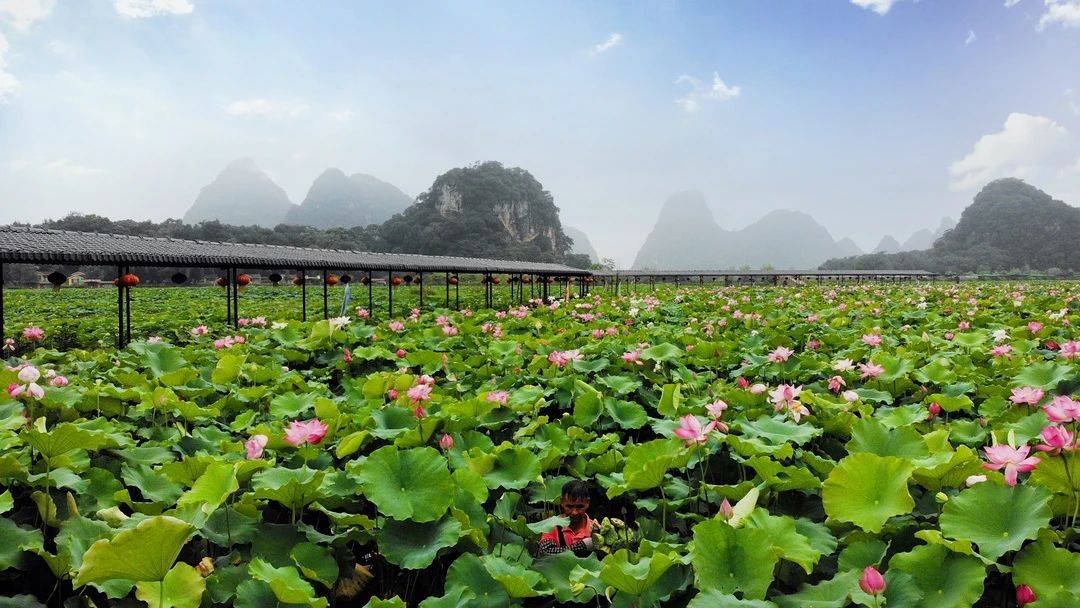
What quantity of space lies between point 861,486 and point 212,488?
5.14 ft

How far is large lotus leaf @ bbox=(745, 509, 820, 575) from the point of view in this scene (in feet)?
3.80

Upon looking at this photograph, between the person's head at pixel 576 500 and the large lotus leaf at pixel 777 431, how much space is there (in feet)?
1.92

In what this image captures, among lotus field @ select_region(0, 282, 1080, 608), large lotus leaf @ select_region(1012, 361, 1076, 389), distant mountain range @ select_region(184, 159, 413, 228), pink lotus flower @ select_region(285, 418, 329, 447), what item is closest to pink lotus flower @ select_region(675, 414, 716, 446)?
lotus field @ select_region(0, 282, 1080, 608)

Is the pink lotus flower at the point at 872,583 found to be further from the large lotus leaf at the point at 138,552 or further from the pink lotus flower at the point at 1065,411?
the large lotus leaf at the point at 138,552

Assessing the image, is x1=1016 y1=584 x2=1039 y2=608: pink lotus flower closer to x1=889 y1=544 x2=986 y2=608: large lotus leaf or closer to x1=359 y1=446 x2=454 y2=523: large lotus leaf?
x1=889 y1=544 x2=986 y2=608: large lotus leaf

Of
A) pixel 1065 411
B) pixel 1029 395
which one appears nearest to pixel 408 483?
pixel 1065 411

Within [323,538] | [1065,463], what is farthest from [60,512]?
[1065,463]

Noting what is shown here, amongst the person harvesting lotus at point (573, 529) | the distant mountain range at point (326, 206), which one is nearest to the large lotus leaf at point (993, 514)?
the person harvesting lotus at point (573, 529)

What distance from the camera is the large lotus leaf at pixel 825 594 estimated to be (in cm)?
110

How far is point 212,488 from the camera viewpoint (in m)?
1.32

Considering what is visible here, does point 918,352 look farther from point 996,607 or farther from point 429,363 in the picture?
point 429,363

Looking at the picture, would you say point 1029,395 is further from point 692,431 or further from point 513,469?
point 513,469

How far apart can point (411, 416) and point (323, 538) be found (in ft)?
2.23

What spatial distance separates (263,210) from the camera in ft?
617
